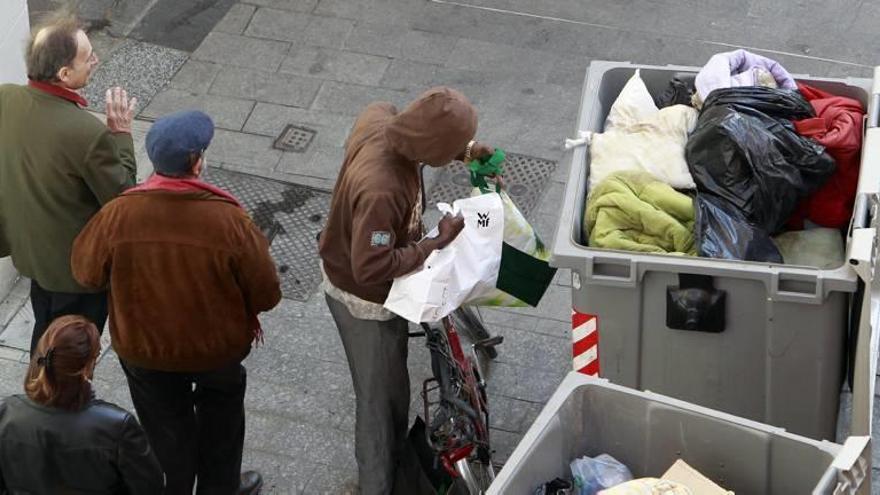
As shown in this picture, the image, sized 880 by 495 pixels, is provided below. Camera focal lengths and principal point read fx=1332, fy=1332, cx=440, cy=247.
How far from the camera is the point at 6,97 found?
5000 millimetres

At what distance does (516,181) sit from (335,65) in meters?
1.58

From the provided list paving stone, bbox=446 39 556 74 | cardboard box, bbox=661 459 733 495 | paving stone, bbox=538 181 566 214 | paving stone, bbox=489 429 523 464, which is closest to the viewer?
cardboard box, bbox=661 459 733 495

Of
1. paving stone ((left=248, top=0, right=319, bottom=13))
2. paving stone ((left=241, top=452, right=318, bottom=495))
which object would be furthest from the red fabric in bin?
paving stone ((left=248, top=0, right=319, bottom=13))

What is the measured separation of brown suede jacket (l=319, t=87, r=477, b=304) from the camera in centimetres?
445

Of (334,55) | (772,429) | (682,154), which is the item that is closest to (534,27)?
(334,55)

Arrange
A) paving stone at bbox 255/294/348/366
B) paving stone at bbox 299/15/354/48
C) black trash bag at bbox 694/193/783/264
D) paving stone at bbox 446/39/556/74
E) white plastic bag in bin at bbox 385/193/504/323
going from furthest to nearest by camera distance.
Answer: paving stone at bbox 299/15/354/48
paving stone at bbox 446/39/556/74
paving stone at bbox 255/294/348/366
black trash bag at bbox 694/193/783/264
white plastic bag in bin at bbox 385/193/504/323

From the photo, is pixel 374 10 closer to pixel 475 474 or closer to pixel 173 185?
pixel 475 474

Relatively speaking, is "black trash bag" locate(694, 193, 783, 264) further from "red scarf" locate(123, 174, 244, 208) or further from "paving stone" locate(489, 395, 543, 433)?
"red scarf" locate(123, 174, 244, 208)

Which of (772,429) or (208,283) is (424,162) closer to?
(208,283)

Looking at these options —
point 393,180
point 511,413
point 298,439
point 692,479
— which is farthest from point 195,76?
point 692,479

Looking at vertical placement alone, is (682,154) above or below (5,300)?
above

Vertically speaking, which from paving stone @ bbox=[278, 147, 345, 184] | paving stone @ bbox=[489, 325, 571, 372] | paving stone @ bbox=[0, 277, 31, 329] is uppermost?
paving stone @ bbox=[278, 147, 345, 184]

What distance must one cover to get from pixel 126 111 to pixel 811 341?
264cm

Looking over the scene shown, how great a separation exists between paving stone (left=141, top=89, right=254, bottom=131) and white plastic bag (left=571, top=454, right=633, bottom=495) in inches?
164
